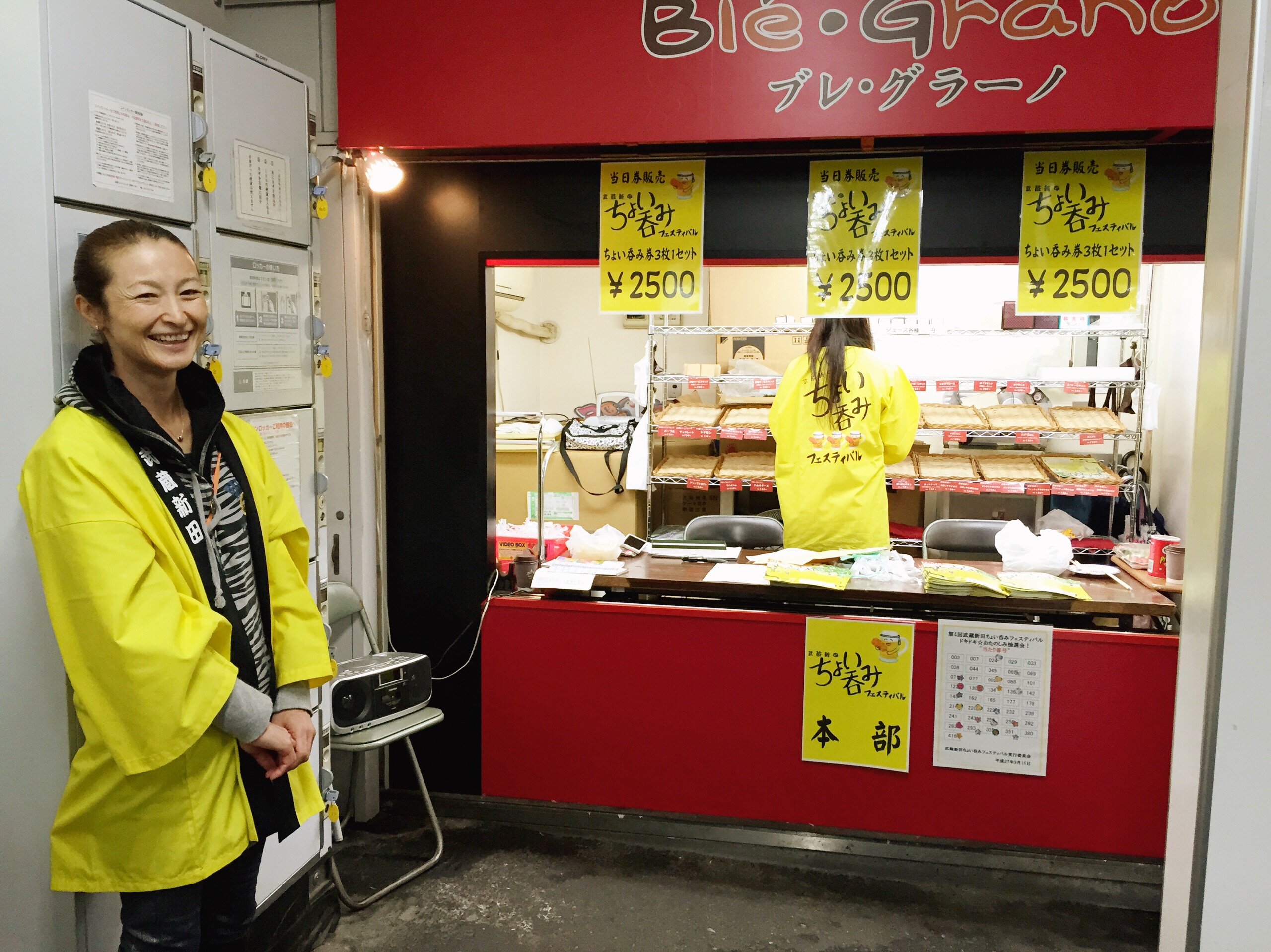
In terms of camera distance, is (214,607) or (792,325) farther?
(792,325)

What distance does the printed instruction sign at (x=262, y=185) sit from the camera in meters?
2.42

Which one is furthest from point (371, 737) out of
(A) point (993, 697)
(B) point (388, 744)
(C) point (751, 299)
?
(C) point (751, 299)

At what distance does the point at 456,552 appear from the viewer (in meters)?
3.61

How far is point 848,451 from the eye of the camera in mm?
4004

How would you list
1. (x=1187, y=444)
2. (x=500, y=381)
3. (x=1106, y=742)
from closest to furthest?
(x=1106, y=742), (x=1187, y=444), (x=500, y=381)

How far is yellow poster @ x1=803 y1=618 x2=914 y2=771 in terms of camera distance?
127 inches

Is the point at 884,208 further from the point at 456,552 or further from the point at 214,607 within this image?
the point at 214,607

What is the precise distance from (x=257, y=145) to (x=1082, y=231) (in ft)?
8.71

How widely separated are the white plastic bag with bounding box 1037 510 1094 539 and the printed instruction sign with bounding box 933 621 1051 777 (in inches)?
84.5

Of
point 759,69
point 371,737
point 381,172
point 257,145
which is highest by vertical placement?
point 759,69

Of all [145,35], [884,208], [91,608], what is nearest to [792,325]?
[884,208]

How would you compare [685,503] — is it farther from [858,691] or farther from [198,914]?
[198,914]

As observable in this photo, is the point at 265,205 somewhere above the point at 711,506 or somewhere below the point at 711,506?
above

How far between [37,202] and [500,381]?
5195mm
